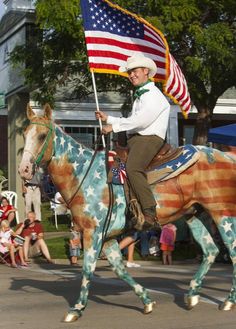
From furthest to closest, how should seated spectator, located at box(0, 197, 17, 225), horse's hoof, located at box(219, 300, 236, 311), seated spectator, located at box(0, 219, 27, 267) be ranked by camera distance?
1. seated spectator, located at box(0, 197, 17, 225)
2. seated spectator, located at box(0, 219, 27, 267)
3. horse's hoof, located at box(219, 300, 236, 311)

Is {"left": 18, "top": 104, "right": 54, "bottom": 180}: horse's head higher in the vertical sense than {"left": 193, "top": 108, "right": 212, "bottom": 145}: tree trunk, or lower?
higher

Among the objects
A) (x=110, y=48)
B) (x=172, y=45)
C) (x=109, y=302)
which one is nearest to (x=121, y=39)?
(x=110, y=48)

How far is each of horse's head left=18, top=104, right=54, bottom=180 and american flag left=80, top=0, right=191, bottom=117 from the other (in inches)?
66.7

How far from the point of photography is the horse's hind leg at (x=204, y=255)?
864cm

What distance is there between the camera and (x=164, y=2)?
16609 mm

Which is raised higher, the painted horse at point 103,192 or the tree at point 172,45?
the tree at point 172,45

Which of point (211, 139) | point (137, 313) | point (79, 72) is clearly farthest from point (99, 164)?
point (79, 72)

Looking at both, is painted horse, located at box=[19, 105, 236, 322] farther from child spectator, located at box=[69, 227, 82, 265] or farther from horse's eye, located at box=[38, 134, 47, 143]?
child spectator, located at box=[69, 227, 82, 265]

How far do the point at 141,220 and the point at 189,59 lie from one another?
937cm

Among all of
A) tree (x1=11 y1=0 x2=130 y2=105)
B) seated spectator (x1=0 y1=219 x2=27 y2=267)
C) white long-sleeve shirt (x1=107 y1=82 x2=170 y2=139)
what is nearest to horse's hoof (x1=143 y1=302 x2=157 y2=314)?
white long-sleeve shirt (x1=107 y1=82 x2=170 y2=139)

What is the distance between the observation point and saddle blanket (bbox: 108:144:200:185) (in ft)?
26.9

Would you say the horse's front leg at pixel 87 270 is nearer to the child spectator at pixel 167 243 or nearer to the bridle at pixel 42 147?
the bridle at pixel 42 147

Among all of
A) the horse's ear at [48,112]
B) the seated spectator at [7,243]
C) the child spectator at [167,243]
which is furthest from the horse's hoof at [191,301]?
the seated spectator at [7,243]

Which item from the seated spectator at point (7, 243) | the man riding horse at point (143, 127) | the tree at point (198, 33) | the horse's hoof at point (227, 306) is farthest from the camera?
the seated spectator at point (7, 243)
